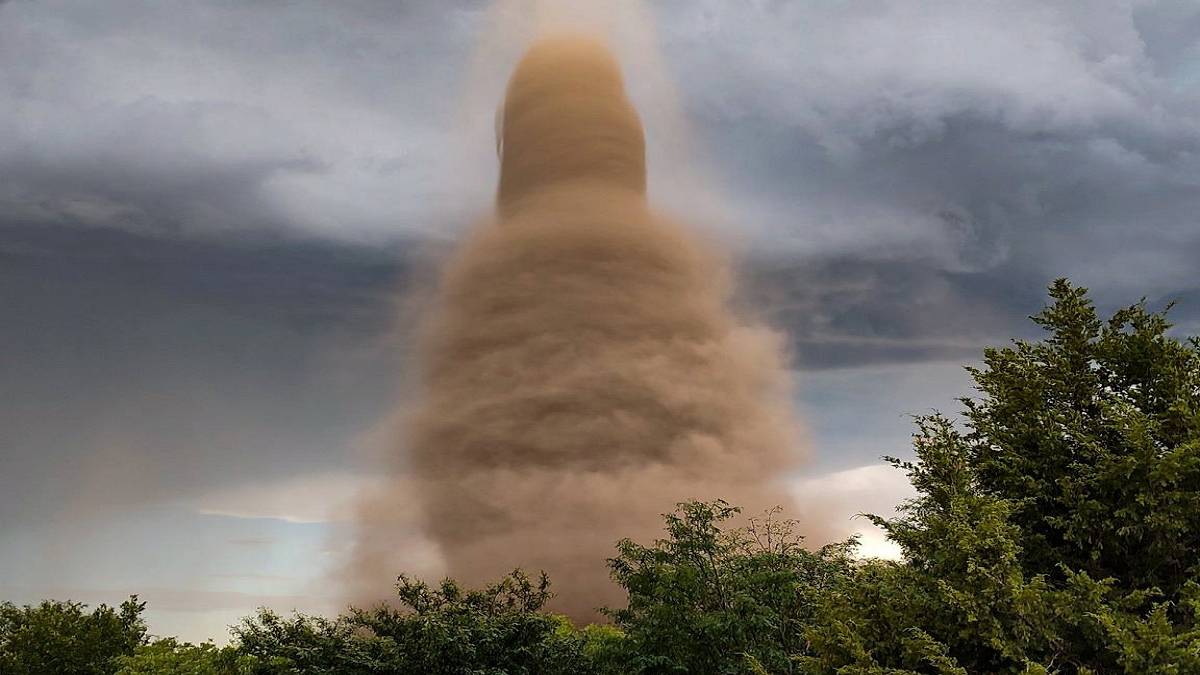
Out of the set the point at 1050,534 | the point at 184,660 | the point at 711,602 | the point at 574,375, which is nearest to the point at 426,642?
the point at 711,602

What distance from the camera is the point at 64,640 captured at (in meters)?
37.0

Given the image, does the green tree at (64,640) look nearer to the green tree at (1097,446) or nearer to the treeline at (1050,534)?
the treeline at (1050,534)

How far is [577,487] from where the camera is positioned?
63062 mm

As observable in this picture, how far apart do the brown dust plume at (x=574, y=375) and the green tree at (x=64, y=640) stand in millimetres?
24523

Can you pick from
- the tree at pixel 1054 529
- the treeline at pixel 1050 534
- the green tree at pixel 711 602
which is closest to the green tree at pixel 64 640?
the green tree at pixel 711 602

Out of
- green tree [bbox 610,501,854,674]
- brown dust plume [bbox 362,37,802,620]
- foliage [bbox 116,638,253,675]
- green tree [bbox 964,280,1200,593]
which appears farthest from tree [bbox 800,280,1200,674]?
brown dust plume [bbox 362,37,802,620]

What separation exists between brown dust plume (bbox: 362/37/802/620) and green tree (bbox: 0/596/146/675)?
24523mm

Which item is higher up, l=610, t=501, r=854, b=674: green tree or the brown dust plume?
the brown dust plume

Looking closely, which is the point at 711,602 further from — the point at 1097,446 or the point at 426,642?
the point at 1097,446

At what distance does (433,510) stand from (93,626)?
95.1 feet

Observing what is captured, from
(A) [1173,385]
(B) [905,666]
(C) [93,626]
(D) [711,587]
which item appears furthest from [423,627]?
(C) [93,626]

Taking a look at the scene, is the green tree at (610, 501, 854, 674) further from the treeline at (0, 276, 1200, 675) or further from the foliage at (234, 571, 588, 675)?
the foliage at (234, 571, 588, 675)

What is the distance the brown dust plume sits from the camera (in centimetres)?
6222

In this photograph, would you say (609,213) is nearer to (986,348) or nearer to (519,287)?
(519,287)
